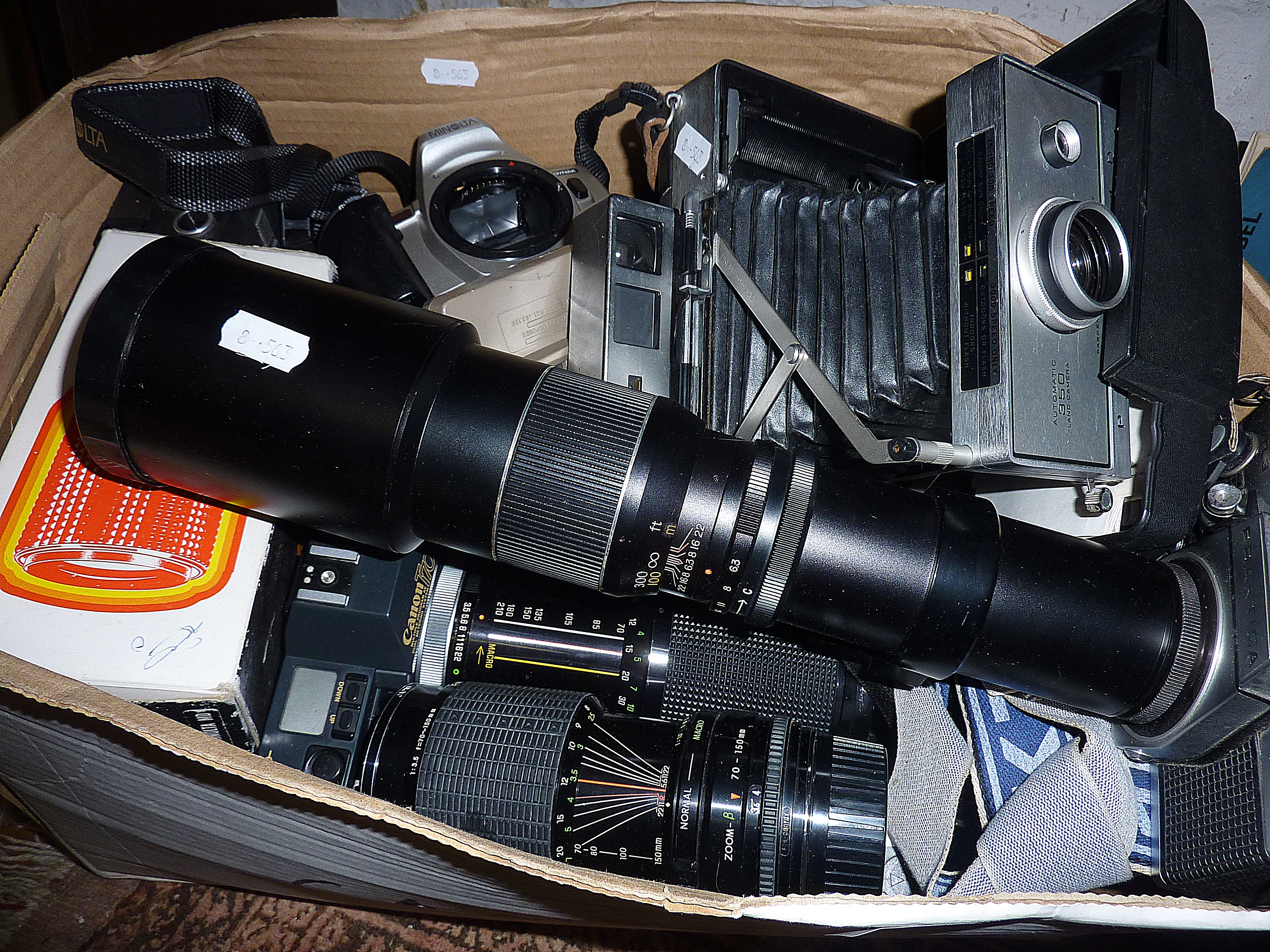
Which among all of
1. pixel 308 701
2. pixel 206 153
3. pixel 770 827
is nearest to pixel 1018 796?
pixel 770 827

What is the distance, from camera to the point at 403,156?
119cm

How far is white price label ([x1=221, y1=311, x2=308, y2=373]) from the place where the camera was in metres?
0.65

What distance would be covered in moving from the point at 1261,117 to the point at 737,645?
127 centimetres

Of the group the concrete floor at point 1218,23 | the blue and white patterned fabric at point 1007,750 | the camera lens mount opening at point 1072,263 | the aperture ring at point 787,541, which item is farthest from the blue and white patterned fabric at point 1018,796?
the concrete floor at point 1218,23

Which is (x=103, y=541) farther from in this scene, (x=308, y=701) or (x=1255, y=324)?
(x=1255, y=324)

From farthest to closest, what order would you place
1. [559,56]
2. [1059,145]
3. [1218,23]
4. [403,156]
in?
[1218,23] < [403,156] < [559,56] < [1059,145]

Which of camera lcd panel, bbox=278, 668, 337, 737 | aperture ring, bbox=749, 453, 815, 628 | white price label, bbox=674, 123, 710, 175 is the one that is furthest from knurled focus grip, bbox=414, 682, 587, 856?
white price label, bbox=674, 123, 710, 175

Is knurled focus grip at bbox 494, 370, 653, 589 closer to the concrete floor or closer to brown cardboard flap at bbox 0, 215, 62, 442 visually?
brown cardboard flap at bbox 0, 215, 62, 442

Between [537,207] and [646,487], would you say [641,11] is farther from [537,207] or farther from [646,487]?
[646,487]

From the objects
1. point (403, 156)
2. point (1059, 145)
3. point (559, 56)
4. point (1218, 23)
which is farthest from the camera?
point (1218, 23)

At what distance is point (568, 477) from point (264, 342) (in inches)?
9.6

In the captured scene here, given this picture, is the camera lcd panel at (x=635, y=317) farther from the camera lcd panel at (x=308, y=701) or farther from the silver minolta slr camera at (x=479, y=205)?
the camera lcd panel at (x=308, y=701)

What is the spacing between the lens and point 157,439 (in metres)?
0.67

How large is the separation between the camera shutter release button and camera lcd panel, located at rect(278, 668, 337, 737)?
776 millimetres
